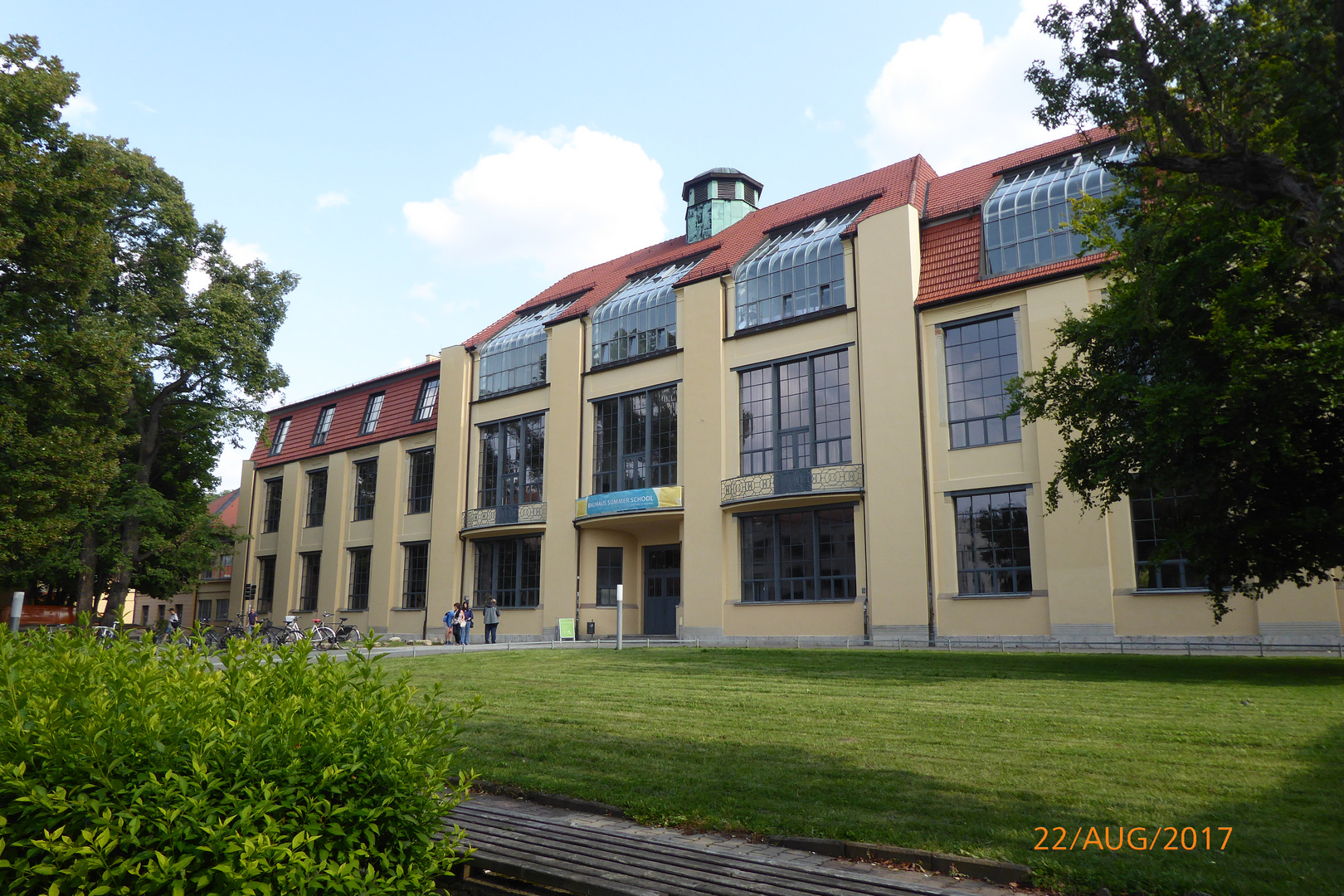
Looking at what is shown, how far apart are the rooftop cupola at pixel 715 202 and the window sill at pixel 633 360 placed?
776cm

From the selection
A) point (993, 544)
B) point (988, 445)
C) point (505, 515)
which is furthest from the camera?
point (505, 515)

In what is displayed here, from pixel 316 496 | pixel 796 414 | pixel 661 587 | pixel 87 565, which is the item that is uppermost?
pixel 796 414

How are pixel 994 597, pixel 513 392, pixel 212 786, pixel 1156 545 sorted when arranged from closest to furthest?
pixel 212 786
pixel 1156 545
pixel 994 597
pixel 513 392

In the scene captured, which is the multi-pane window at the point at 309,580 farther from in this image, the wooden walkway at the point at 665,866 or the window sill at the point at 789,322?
the wooden walkway at the point at 665,866

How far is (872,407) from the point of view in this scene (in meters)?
A: 24.2

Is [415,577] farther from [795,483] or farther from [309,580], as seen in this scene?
[795,483]

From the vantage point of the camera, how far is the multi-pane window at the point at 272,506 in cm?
4456

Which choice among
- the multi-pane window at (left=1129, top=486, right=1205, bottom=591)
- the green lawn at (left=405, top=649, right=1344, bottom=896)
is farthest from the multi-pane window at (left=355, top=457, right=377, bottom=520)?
the multi-pane window at (left=1129, top=486, right=1205, bottom=591)

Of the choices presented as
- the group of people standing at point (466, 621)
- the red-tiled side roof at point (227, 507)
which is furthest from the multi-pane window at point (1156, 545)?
the red-tiled side roof at point (227, 507)

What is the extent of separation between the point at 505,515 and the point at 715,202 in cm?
1496

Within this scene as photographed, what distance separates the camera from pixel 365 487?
39.9 meters

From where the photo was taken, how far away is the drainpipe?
22453 millimetres

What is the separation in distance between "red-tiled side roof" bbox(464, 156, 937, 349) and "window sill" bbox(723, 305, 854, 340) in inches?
84.8

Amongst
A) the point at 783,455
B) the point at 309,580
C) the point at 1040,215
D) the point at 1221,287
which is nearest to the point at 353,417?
the point at 309,580
